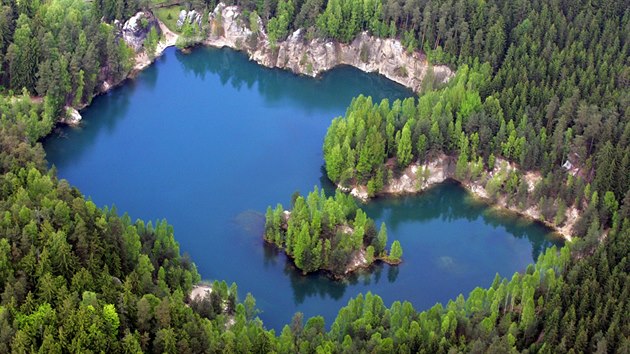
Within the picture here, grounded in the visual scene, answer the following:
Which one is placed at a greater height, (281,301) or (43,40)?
(43,40)

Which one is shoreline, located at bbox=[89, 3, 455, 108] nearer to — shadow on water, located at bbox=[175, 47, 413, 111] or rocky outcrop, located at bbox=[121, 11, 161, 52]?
shadow on water, located at bbox=[175, 47, 413, 111]

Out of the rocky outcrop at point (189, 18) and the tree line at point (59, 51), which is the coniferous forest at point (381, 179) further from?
the rocky outcrop at point (189, 18)

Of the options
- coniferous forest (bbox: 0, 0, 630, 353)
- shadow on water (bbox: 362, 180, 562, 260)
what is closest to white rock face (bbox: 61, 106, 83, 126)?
coniferous forest (bbox: 0, 0, 630, 353)

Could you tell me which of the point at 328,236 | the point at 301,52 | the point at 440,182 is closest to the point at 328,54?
the point at 301,52

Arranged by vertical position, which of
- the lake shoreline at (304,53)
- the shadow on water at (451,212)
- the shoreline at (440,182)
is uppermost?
the lake shoreline at (304,53)

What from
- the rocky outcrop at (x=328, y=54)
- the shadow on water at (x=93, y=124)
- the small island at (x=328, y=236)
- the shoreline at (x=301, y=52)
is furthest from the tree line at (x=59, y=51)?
the small island at (x=328, y=236)

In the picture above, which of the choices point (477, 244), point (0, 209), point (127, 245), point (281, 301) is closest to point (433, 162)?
point (477, 244)

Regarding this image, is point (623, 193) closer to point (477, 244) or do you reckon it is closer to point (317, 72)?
point (477, 244)
